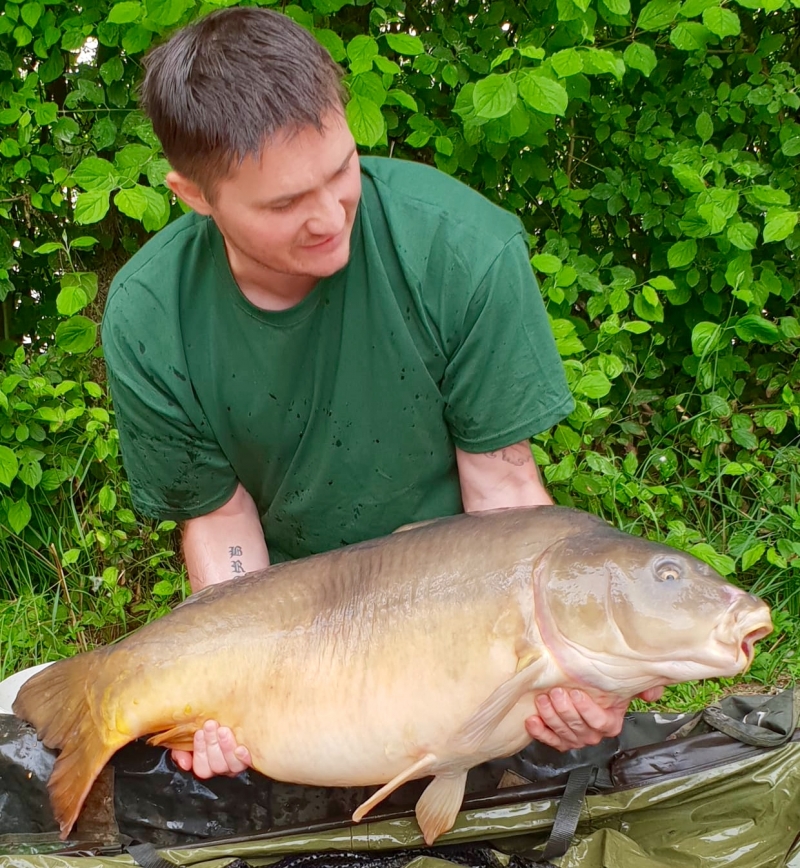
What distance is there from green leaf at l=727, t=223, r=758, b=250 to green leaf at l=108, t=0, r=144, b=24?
5.38ft

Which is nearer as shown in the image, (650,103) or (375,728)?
(375,728)

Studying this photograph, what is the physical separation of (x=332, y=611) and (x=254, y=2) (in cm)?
164

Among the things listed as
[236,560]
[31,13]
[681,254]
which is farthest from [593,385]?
[31,13]

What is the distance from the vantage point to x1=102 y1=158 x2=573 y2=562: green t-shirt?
1.70m

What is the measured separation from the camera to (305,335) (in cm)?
177

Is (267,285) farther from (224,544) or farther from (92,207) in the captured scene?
(92,207)

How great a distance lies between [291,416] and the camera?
6.04ft

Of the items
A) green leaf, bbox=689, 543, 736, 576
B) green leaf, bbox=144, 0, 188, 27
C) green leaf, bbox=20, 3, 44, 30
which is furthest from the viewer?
green leaf, bbox=20, 3, 44, 30

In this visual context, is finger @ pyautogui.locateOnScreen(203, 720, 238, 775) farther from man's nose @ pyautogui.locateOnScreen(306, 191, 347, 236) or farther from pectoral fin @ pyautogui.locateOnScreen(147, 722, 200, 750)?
man's nose @ pyautogui.locateOnScreen(306, 191, 347, 236)

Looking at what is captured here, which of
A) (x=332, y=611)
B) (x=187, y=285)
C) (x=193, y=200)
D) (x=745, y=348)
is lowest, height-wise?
(x=745, y=348)

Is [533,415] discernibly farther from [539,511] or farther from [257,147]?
[257,147]

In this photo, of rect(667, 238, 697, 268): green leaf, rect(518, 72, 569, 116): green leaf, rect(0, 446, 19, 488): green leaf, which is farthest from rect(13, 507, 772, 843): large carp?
rect(667, 238, 697, 268): green leaf

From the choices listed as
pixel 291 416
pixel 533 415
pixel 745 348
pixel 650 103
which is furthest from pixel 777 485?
pixel 291 416

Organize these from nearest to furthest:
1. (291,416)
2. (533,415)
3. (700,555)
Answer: (533,415)
(291,416)
(700,555)
